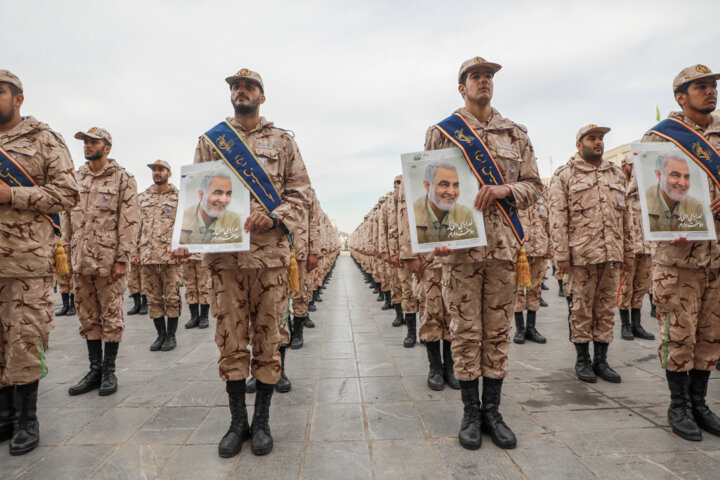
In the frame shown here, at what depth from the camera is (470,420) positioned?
2609 millimetres

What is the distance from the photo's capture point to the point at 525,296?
568 cm

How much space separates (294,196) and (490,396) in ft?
6.33

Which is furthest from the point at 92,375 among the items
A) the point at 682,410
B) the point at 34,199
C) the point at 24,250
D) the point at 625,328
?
the point at 625,328

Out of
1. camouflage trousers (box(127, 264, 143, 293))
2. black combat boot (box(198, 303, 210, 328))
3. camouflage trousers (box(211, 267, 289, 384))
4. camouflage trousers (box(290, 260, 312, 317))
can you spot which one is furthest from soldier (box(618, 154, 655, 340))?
camouflage trousers (box(127, 264, 143, 293))

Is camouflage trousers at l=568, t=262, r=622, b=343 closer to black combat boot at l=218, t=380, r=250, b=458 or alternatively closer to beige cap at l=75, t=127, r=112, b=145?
black combat boot at l=218, t=380, r=250, b=458

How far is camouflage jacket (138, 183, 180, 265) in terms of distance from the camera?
5.75 m

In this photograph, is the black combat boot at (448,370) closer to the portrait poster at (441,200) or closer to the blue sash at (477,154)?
the portrait poster at (441,200)

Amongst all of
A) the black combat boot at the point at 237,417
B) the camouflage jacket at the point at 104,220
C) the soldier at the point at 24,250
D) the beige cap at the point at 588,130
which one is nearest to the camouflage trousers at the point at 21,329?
the soldier at the point at 24,250

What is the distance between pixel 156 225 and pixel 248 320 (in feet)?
14.4

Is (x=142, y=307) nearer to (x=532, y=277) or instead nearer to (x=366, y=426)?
(x=366, y=426)

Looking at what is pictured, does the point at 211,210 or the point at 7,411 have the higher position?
the point at 211,210

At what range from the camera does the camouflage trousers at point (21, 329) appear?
2.70 meters

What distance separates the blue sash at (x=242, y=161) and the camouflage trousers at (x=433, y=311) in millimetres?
1891

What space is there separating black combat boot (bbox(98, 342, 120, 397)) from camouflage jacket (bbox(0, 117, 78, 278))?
1.25 m
